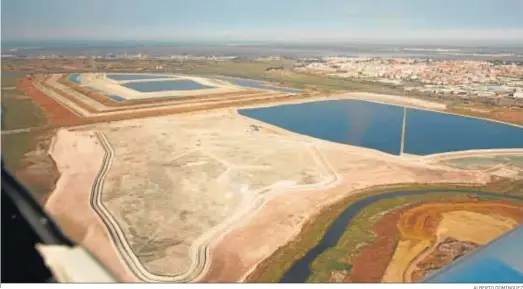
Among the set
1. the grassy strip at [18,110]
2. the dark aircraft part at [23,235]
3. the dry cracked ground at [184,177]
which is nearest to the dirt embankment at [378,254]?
the dry cracked ground at [184,177]

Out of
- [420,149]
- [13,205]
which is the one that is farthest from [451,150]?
[13,205]

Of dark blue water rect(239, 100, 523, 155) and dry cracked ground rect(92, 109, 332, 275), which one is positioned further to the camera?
dark blue water rect(239, 100, 523, 155)

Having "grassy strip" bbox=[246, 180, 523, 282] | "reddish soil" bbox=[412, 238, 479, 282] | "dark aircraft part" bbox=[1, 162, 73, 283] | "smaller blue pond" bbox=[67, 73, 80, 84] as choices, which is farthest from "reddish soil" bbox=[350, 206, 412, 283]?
"smaller blue pond" bbox=[67, 73, 80, 84]

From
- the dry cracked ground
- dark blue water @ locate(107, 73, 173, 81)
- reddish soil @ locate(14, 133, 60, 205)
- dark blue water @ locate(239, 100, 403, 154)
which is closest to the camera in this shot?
the dry cracked ground

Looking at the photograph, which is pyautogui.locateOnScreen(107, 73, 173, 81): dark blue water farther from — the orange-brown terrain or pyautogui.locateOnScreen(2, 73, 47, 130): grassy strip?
the orange-brown terrain

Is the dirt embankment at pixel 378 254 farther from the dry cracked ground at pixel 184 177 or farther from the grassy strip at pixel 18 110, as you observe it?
the grassy strip at pixel 18 110

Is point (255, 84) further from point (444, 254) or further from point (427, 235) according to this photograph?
point (444, 254)
